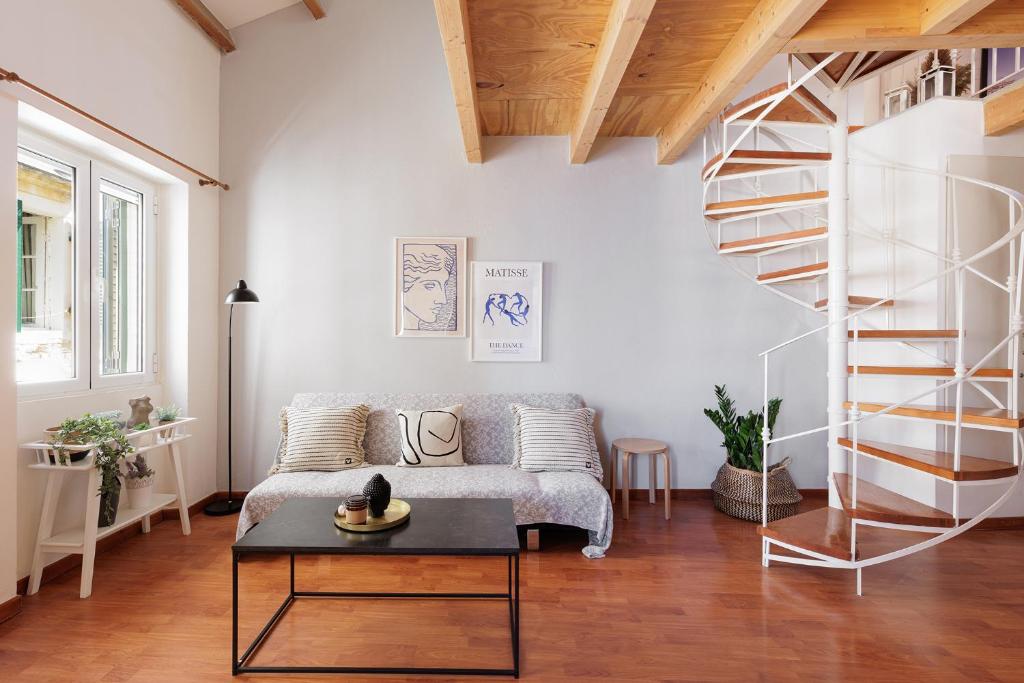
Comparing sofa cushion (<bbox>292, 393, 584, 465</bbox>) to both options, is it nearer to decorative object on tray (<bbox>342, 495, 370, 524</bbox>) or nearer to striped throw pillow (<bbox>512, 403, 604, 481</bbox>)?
striped throw pillow (<bbox>512, 403, 604, 481</bbox>)

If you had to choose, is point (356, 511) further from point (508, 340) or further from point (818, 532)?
point (818, 532)

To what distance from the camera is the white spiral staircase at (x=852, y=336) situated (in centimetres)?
244

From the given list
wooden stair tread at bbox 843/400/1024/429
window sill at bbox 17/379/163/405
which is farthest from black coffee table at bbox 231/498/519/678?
wooden stair tread at bbox 843/400/1024/429

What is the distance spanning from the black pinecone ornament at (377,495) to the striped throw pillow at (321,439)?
128cm

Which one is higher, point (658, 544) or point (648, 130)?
point (648, 130)

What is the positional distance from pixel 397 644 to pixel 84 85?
10.2 feet

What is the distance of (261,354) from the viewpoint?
3820 mm

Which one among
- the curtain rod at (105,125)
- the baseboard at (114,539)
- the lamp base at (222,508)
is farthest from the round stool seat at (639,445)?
the curtain rod at (105,125)

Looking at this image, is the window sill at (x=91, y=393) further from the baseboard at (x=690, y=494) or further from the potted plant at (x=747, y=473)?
the potted plant at (x=747, y=473)

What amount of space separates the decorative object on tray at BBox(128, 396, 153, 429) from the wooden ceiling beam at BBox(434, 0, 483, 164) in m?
2.48

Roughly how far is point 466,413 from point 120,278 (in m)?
2.34

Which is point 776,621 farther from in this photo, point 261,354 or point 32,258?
point 32,258

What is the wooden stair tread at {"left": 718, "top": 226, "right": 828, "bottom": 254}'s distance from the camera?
317cm

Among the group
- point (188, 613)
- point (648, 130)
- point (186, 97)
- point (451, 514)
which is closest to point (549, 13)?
point (648, 130)
